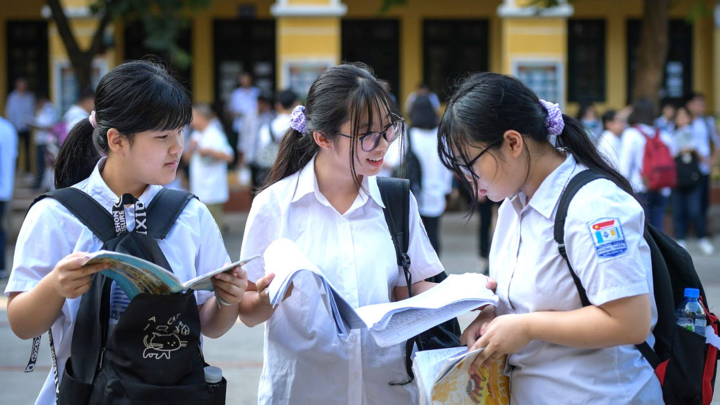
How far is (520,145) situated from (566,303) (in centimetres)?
45

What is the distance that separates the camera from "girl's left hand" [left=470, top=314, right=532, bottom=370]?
2344 mm

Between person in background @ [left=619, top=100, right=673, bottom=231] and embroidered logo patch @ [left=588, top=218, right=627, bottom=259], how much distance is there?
23.1 feet

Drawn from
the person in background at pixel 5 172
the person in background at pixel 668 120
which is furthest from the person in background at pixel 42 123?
the person in background at pixel 668 120

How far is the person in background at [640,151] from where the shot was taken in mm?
9180

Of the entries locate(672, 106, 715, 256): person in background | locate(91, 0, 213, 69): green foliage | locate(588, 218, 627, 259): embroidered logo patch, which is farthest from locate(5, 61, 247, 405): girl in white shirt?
locate(91, 0, 213, 69): green foliage

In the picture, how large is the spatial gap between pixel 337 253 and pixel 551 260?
66 cm

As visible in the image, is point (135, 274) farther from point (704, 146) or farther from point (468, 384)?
point (704, 146)

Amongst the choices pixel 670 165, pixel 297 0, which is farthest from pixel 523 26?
pixel 670 165

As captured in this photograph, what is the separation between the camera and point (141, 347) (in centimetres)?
220

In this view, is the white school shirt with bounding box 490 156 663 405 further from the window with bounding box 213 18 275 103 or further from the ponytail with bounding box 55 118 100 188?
the window with bounding box 213 18 275 103

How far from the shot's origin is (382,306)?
94.7 inches

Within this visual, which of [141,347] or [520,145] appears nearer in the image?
[141,347]

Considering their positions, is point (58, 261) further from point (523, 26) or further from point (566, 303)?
point (523, 26)

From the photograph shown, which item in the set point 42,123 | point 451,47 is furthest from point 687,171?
point 42,123
